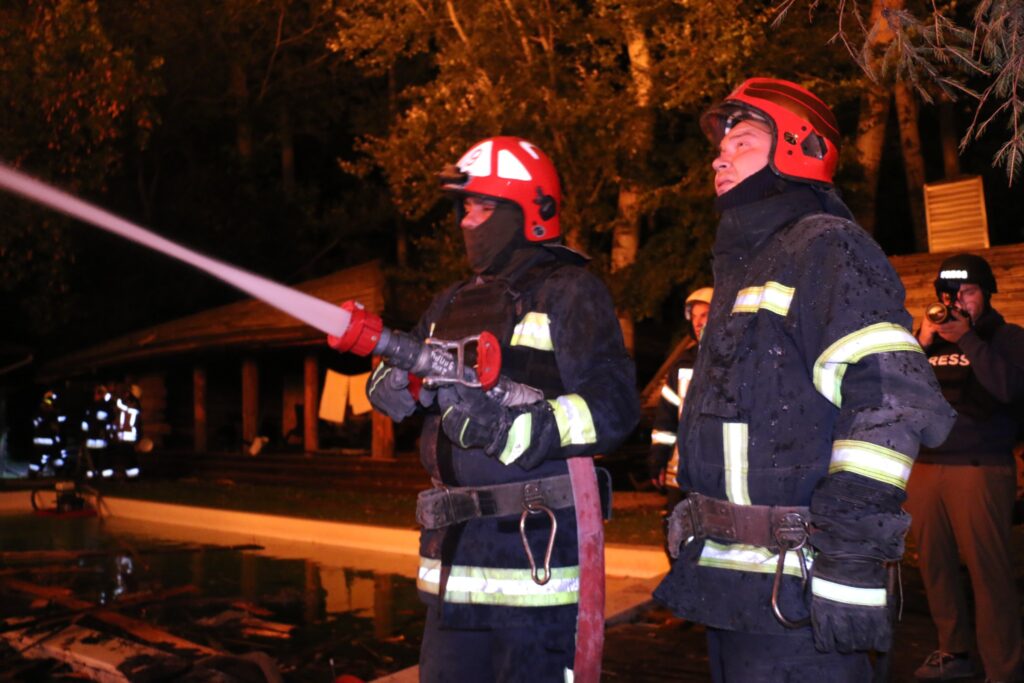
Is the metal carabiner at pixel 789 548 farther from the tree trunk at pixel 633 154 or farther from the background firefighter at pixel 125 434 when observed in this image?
the background firefighter at pixel 125 434

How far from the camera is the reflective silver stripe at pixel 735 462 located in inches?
124

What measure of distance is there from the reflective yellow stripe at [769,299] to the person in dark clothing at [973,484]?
3388mm

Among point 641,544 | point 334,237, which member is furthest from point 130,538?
point 334,237

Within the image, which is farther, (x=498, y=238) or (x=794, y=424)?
(x=498, y=238)

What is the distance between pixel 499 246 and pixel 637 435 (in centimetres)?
1544

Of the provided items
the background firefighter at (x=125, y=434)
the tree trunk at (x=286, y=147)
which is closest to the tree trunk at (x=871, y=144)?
the background firefighter at (x=125, y=434)

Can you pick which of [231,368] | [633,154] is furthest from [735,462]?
[231,368]

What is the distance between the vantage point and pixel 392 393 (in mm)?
3879

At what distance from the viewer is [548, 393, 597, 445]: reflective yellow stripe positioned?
3.68m

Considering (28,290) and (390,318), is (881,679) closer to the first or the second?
(390,318)

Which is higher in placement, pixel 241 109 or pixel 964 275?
pixel 241 109

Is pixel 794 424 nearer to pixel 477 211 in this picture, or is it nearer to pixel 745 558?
pixel 745 558

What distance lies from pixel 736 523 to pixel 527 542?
0.90m

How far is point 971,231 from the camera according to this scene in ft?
48.8
